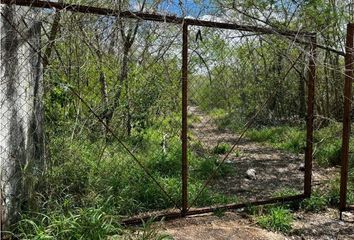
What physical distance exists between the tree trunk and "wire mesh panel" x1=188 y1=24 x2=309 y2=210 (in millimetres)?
1639

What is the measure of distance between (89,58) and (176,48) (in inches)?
49.4

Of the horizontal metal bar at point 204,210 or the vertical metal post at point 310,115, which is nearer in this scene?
the horizontal metal bar at point 204,210

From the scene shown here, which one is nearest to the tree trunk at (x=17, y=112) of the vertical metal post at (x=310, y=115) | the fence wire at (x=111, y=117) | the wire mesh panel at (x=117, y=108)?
the fence wire at (x=111, y=117)

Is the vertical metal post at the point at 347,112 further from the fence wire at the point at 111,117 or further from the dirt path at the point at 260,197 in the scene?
the dirt path at the point at 260,197

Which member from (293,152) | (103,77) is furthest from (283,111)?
(103,77)

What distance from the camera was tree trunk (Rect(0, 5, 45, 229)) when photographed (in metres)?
3.32

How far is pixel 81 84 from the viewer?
5.54 m

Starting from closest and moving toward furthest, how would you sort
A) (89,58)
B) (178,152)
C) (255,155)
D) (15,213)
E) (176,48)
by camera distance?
(15,213), (176,48), (89,58), (178,152), (255,155)

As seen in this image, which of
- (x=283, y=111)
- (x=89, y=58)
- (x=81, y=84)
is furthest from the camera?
(x=283, y=111)

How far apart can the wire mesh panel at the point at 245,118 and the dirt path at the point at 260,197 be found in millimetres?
18

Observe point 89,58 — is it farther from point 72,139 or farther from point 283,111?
point 283,111

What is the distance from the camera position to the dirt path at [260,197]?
3.86 m

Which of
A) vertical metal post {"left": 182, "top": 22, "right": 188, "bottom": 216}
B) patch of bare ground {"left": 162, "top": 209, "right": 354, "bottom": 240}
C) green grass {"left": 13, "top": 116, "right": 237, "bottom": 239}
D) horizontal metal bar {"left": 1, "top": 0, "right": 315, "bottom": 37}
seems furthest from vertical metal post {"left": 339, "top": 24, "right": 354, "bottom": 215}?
vertical metal post {"left": 182, "top": 22, "right": 188, "bottom": 216}

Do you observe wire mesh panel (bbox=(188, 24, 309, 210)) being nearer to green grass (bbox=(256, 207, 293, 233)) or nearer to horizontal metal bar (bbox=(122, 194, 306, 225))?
horizontal metal bar (bbox=(122, 194, 306, 225))
